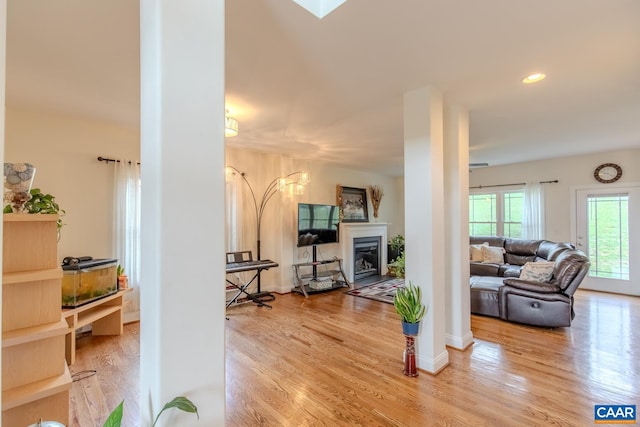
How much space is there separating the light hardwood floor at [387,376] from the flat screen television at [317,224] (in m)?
1.81

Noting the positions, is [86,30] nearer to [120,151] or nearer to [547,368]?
[120,151]

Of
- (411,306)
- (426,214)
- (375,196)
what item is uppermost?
(375,196)

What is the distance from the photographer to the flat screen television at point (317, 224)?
5.21 metres

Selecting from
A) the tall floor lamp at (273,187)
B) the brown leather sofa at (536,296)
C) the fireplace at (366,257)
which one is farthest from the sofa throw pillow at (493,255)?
the tall floor lamp at (273,187)

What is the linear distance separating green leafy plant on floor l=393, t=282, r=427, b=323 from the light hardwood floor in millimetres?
481

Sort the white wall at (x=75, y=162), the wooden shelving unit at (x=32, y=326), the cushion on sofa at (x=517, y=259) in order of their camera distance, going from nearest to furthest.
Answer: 1. the wooden shelving unit at (x=32, y=326)
2. the white wall at (x=75, y=162)
3. the cushion on sofa at (x=517, y=259)

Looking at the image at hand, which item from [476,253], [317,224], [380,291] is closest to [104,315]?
[317,224]

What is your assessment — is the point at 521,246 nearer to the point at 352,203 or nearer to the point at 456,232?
the point at 352,203

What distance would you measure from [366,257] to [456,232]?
390 cm

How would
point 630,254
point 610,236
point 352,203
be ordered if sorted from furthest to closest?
point 352,203, point 610,236, point 630,254

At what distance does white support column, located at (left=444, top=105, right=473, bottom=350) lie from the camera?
2910 mm

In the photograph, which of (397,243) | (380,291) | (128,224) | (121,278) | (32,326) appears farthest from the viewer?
(397,243)

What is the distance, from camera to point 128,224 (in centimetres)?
363

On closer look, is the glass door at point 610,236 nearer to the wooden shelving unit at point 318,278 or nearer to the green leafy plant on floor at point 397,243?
the green leafy plant on floor at point 397,243
